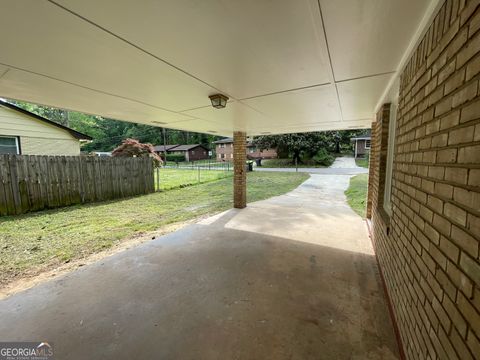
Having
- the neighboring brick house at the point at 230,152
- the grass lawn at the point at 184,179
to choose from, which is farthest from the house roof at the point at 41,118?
the neighboring brick house at the point at 230,152

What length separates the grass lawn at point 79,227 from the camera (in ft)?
10.2

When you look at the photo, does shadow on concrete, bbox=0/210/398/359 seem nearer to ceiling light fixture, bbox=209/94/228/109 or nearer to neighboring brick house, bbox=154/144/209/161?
ceiling light fixture, bbox=209/94/228/109

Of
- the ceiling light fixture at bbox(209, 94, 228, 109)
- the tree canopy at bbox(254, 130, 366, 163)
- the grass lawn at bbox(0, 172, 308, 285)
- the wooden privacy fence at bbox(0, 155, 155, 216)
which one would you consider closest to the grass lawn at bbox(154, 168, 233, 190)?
the wooden privacy fence at bbox(0, 155, 155, 216)

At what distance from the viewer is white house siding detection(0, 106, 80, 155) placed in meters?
7.04

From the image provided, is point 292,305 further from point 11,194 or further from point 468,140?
point 11,194

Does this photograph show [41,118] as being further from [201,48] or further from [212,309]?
[212,309]

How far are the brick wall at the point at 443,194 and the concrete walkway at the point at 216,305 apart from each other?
61 cm

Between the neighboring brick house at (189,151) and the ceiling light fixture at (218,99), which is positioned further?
the neighboring brick house at (189,151)

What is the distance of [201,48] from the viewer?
155 cm

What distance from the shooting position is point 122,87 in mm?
2348

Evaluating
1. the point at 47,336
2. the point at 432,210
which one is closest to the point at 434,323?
the point at 432,210

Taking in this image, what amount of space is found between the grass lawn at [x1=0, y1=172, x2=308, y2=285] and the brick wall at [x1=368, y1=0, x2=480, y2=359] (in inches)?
159

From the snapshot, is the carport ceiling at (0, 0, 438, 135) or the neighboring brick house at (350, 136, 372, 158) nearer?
the carport ceiling at (0, 0, 438, 135)

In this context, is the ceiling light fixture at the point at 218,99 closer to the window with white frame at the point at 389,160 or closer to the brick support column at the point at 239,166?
the window with white frame at the point at 389,160
